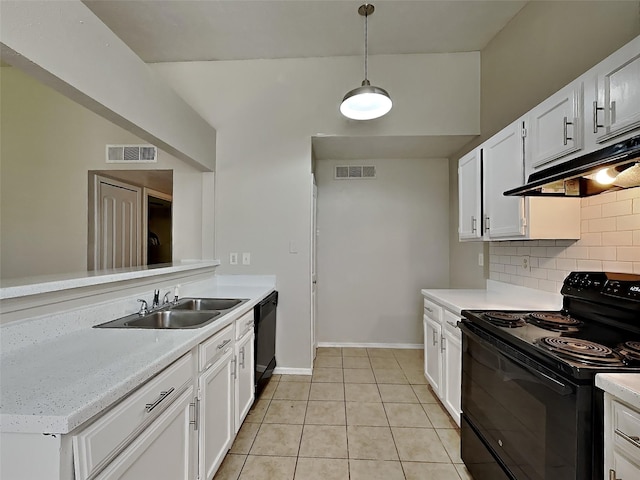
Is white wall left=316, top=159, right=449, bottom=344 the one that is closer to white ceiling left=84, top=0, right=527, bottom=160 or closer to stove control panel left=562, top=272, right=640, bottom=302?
white ceiling left=84, top=0, right=527, bottom=160

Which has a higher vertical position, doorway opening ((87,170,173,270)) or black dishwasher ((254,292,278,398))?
doorway opening ((87,170,173,270))

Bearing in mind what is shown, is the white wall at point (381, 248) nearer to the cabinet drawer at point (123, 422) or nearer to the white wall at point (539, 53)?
the white wall at point (539, 53)

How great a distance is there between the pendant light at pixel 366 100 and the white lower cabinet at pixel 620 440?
2286 millimetres

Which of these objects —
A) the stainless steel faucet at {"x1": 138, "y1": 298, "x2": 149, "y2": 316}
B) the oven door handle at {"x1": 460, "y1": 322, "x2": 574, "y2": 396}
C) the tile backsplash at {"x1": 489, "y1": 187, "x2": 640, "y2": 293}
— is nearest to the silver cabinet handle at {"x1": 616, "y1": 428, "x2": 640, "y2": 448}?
the oven door handle at {"x1": 460, "y1": 322, "x2": 574, "y2": 396}

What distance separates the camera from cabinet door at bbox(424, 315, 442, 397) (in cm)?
248

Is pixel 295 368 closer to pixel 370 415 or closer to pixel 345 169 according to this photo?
pixel 370 415

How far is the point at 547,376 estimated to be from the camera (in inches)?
44.9

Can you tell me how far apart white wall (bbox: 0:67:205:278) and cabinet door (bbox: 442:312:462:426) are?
2.46 meters

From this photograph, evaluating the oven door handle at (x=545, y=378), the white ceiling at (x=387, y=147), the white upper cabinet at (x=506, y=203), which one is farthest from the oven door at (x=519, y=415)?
the white ceiling at (x=387, y=147)

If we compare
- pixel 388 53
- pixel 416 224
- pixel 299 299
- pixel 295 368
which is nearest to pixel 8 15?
pixel 299 299

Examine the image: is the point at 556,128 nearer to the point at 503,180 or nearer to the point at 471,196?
the point at 503,180

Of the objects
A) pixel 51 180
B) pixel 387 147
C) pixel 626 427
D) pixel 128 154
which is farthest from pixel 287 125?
pixel 626 427

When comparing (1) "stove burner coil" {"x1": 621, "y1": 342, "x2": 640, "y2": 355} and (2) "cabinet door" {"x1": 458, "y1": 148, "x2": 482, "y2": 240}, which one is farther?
(2) "cabinet door" {"x1": 458, "y1": 148, "x2": 482, "y2": 240}

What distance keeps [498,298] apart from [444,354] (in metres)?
0.65
